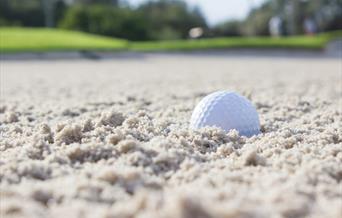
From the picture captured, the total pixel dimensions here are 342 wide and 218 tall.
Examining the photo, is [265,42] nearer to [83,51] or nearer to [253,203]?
[83,51]

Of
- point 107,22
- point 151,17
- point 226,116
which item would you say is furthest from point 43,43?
point 151,17

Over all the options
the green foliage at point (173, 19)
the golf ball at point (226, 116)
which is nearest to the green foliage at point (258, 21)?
the green foliage at point (173, 19)

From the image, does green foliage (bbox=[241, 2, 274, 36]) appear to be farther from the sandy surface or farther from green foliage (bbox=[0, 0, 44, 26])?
the sandy surface

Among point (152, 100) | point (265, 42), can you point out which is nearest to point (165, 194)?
A: point (152, 100)

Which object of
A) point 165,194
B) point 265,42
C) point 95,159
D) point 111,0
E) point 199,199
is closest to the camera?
point 199,199

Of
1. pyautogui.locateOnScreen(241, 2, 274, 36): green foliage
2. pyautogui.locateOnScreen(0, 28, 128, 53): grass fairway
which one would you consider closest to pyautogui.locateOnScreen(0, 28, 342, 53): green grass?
pyautogui.locateOnScreen(0, 28, 128, 53): grass fairway

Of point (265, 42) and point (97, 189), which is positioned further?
point (265, 42)
